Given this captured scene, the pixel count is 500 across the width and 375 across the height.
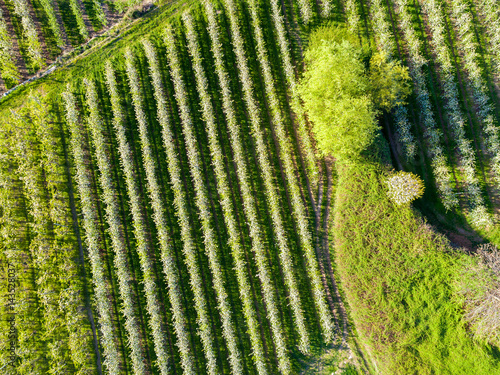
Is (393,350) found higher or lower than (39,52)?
lower

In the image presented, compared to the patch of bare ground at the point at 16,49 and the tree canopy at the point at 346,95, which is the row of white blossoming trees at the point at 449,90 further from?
the patch of bare ground at the point at 16,49

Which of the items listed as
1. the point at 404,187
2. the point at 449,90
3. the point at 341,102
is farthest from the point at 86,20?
the point at 449,90

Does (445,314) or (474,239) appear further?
(474,239)

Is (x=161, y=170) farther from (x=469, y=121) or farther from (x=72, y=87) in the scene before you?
(x=469, y=121)

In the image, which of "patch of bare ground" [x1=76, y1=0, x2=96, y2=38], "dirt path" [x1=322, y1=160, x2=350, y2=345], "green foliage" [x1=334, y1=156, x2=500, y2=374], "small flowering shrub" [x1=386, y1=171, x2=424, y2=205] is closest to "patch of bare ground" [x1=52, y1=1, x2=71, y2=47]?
"patch of bare ground" [x1=76, y1=0, x2=96, y2=38]

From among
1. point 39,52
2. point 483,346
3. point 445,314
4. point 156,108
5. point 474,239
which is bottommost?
point 483,346

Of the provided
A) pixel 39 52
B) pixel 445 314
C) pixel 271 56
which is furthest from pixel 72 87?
pixel 445 314

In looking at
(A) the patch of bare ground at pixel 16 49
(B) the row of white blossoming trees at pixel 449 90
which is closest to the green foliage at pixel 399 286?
(B) the row of white blossoming trees at pixel 449 90
